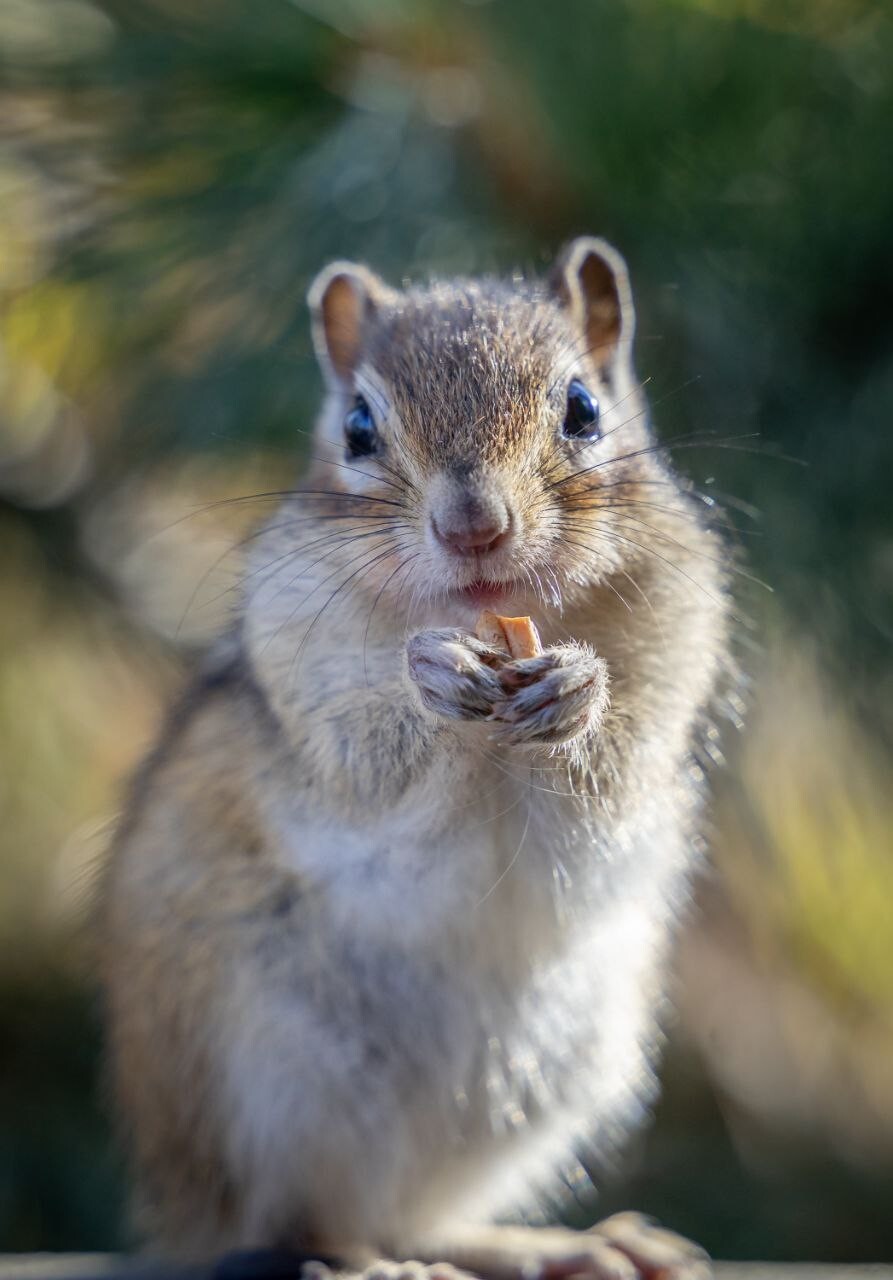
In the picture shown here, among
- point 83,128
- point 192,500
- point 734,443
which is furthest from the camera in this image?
point 192,500

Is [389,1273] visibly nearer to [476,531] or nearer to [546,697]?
[546,697]

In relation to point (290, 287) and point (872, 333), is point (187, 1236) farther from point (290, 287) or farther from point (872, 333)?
point (872, 333)

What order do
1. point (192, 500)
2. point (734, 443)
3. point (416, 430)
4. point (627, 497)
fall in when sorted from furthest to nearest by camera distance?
point (192, 500)
point (734, 443)
point (627, 497)
point (416, 430)

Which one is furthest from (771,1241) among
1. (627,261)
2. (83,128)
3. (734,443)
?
(83,128)

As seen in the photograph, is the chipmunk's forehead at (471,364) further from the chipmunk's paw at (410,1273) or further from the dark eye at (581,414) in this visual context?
the chipmunk's paw at (410,1273)

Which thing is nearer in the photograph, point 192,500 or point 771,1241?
point 192,500

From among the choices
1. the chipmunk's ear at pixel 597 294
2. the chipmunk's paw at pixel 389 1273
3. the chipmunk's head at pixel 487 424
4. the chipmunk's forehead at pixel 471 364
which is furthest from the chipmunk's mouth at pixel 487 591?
the chipmunk's paw at pixel 389 1273

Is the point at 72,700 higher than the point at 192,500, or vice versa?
the point at 192,500
